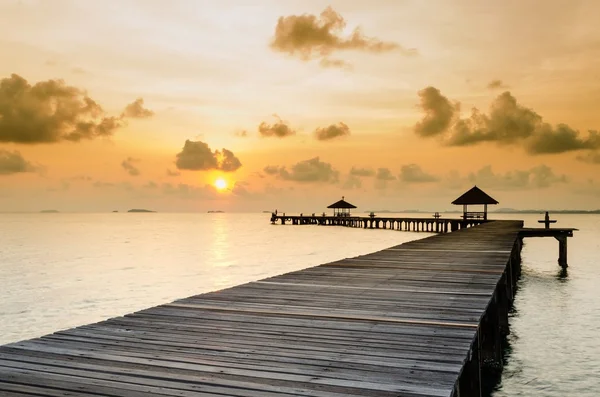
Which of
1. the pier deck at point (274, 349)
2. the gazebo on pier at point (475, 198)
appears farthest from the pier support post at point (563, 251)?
the pier deck at point (274, 349)

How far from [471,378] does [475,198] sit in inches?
1714

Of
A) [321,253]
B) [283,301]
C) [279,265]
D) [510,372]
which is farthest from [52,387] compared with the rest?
[321,253]

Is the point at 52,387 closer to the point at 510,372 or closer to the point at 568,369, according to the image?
the point at 510,372

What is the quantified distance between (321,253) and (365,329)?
109ft

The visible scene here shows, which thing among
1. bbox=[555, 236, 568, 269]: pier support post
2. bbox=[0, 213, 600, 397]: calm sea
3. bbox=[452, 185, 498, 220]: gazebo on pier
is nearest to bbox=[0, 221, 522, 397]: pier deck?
bbox=[0, 213, 600, 397]: calm sea

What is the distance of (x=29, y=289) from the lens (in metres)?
23.0

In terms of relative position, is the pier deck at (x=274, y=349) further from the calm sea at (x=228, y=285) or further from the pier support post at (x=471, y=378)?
the calm sea at (x=228, y=285)

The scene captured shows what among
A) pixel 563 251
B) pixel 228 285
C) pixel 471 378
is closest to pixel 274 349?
pixel 471 378

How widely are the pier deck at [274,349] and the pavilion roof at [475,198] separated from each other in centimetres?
4016

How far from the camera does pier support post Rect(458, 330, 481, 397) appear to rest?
5520 millimetres

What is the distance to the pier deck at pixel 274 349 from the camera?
12.2ft

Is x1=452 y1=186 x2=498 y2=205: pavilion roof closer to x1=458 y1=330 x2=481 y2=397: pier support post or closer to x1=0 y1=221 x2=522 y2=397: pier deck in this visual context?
x1=0 y1=221 x2=522 y2=397: pier deck

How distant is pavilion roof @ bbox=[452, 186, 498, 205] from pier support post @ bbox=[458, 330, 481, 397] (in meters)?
42.5

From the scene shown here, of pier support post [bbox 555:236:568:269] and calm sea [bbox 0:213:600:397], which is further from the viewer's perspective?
pier support post [bbox 555:236:568:269]
